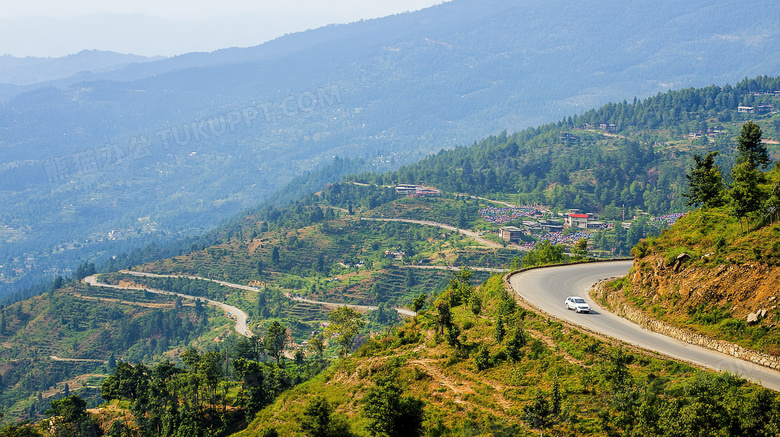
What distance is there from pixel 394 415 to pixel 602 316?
1191 cm

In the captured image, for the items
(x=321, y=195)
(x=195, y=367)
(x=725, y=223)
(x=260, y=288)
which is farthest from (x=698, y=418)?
(x=321, y=195)

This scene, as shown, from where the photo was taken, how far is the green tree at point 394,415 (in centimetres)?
2434

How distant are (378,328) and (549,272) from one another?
162 feet

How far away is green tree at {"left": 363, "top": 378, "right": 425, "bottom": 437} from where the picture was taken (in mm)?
24344

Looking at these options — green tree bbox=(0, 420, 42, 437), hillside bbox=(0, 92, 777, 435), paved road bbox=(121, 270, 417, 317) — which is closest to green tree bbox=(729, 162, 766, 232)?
hillside bbox=(0, 92, 777, 435)

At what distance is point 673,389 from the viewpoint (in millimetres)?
20109

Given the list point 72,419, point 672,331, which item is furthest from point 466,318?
point 72,419

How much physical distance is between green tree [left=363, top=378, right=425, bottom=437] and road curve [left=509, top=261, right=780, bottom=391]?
8.89 m

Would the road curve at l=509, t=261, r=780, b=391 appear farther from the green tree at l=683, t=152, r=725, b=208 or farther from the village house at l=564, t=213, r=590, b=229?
the village house at l=564, t=213, r=590, b=229

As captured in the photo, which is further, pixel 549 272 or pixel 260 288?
pixel 260 288

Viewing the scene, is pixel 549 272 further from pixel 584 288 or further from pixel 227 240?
pixel 227 240

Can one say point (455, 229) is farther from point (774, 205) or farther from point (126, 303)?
point (774, 205)

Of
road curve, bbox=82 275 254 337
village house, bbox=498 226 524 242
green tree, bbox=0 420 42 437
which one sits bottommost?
road curve, bbox=82 275 254 337

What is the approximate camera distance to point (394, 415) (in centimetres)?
2438
